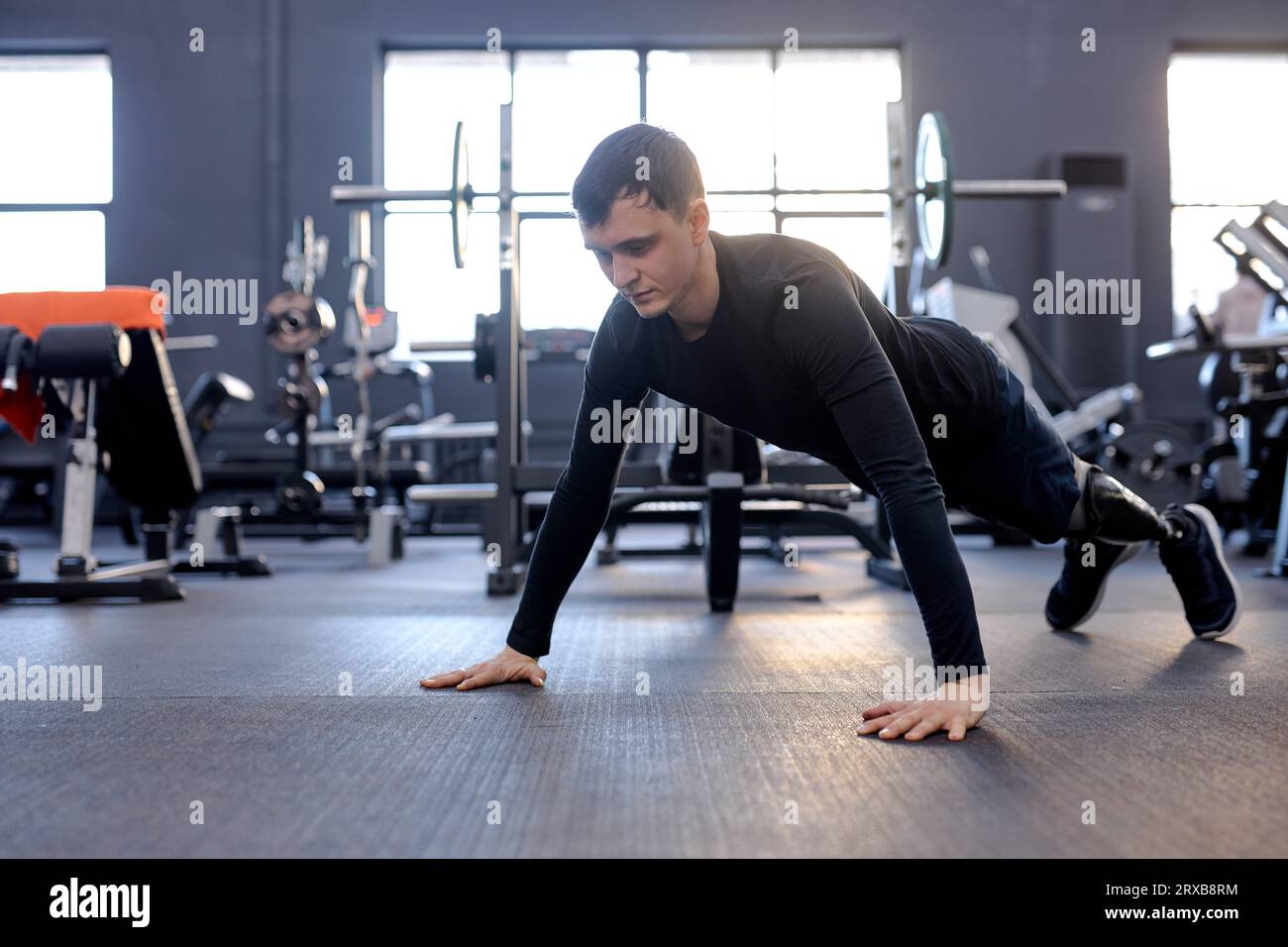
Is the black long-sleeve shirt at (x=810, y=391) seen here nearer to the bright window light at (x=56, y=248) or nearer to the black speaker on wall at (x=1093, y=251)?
the black speaker on wall at (x=1093, y=251)

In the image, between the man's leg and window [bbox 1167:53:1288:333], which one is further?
window [bbox 1167:53:1288:333]

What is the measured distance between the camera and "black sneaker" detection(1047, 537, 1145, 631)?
1863 mm

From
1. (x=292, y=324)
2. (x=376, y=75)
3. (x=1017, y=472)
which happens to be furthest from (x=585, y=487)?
(x=376, y=75)

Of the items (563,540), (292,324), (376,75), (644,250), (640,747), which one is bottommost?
(640,747)

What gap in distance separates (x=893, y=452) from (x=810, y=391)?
0.75 ft

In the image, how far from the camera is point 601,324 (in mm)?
1430

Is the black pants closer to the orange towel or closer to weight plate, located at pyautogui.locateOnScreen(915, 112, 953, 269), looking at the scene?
weight plate, located at pyautogui.locateOnScreen(915, 112, 953, 269)

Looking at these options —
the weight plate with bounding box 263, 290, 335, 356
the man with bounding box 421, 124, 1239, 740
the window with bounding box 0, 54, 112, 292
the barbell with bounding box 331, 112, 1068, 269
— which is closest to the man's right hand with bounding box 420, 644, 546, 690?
the man with bounding box 421, 124, 1239, 740

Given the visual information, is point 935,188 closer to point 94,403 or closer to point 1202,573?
point 1202,573

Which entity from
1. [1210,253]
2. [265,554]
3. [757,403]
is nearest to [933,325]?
[757,403]

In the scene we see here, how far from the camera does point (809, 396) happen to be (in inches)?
53.4

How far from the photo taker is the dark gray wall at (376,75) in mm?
6754

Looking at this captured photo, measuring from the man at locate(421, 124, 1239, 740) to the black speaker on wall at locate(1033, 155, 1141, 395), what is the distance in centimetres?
522

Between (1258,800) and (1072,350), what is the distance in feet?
20.2
